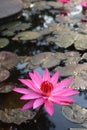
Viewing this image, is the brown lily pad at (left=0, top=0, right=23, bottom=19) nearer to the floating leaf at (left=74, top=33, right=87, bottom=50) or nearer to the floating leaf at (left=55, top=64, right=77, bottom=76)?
the floating leaf at (left=74, top=33, right=87, bottom=50)

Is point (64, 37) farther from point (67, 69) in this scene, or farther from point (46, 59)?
point (67, 69)

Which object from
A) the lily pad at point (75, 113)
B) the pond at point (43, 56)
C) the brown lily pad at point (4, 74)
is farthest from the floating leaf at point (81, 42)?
the lily pad at point (75, 113)

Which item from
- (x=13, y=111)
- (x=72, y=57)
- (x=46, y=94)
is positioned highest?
(x=46, y=94)

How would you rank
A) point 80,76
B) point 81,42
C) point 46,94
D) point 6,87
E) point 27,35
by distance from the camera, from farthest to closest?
point 27,35 → point 81,42 → point 80,76 → point 6,87 → point 46,94

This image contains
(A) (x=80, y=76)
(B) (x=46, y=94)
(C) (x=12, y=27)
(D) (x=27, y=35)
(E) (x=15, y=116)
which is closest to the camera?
(B) (x=46, y=94)

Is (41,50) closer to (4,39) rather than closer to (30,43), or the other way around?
(30,43)

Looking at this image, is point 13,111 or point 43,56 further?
point 43,56

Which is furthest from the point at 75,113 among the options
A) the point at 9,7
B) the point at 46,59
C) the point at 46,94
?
the point at 9,7

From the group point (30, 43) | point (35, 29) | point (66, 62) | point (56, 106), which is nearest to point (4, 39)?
point (30, 43)

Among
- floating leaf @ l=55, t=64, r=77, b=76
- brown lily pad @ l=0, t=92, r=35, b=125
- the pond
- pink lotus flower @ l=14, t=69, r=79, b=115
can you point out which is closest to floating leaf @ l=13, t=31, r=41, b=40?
the pond
